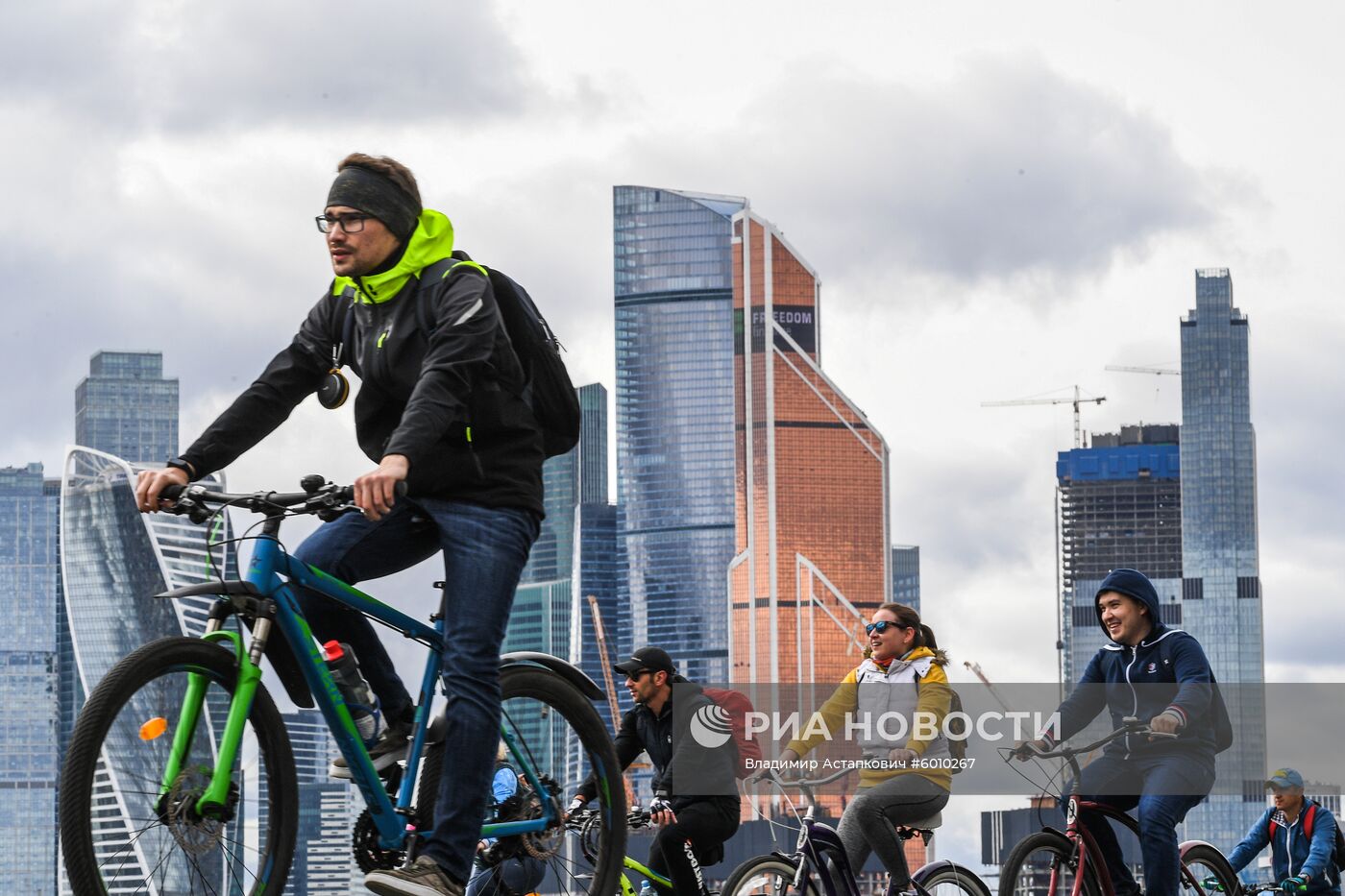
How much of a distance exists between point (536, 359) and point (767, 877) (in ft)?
17.1

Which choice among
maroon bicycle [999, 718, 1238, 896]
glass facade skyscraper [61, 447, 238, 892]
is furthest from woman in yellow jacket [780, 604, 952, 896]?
glass facade skyscraper [61, 447, 238, 892]

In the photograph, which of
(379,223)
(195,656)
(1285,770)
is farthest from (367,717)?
(1285,770)

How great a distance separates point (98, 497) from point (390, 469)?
189808 mm

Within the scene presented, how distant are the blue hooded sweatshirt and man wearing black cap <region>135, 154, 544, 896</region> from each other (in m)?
4.08

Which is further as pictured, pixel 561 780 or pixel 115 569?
pixel 115 569

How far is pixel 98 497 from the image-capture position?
188 m

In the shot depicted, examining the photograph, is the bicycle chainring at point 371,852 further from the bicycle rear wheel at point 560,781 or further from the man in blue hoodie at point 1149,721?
the man in blue hoodie at point 1149,721

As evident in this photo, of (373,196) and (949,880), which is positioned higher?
(373,196)

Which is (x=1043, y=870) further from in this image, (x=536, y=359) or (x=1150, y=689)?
(x=536, y=359)

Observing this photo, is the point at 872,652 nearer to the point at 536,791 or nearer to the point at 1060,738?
the point at 1060,738

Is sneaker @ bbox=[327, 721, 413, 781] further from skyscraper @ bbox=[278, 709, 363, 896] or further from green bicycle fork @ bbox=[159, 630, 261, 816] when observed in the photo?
green bicycle fork @ bbox=[159, 630, 261, 816]

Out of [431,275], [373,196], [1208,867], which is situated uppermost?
[373,196]

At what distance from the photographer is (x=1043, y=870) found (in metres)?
10.4

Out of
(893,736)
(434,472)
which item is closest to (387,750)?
(434,472)
